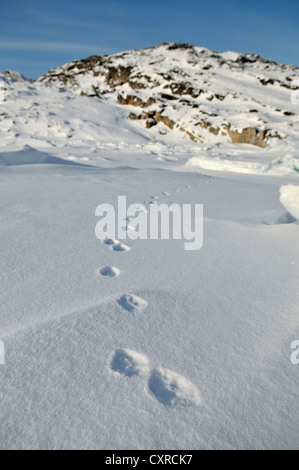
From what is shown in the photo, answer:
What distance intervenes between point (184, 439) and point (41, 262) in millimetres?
1157

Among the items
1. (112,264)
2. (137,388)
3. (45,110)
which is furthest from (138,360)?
(45,110)

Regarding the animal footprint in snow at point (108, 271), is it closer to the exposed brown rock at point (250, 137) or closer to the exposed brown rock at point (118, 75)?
the exposed brown rock at point (250, 137)

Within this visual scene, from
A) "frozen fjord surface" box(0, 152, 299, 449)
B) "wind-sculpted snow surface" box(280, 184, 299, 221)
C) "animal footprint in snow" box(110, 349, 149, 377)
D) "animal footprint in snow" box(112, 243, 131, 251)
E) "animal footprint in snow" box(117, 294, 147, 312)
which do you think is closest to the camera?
"frozen fjord surface" box(0, 152, 299, 449)

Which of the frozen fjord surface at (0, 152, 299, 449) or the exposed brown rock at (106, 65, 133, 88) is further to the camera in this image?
the exposed brown rock at (106, 65, 133, 88)

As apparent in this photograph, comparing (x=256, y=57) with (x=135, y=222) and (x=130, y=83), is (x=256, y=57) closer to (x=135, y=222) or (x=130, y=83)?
(x=130, y=83)

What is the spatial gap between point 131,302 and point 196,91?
26607 millimetres

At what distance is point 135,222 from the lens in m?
2.33

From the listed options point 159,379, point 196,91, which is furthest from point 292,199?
point 196,91

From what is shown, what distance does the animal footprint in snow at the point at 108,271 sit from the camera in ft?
4.92

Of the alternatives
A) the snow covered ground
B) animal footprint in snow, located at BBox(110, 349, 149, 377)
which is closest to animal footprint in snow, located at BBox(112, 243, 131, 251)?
the snow covered ground

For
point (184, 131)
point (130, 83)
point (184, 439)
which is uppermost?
point (130, 83)

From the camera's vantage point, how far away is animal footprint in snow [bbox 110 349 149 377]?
927 mm

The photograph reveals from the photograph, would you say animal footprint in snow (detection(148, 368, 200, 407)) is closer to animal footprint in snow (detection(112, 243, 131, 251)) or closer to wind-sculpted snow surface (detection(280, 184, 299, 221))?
animal footprint in snow (detection(112, 243, 131, 251))

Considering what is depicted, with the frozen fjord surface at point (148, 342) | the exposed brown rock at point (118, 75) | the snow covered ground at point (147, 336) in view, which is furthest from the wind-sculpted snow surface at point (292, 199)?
the exposed brown rock at point (118, 75)
